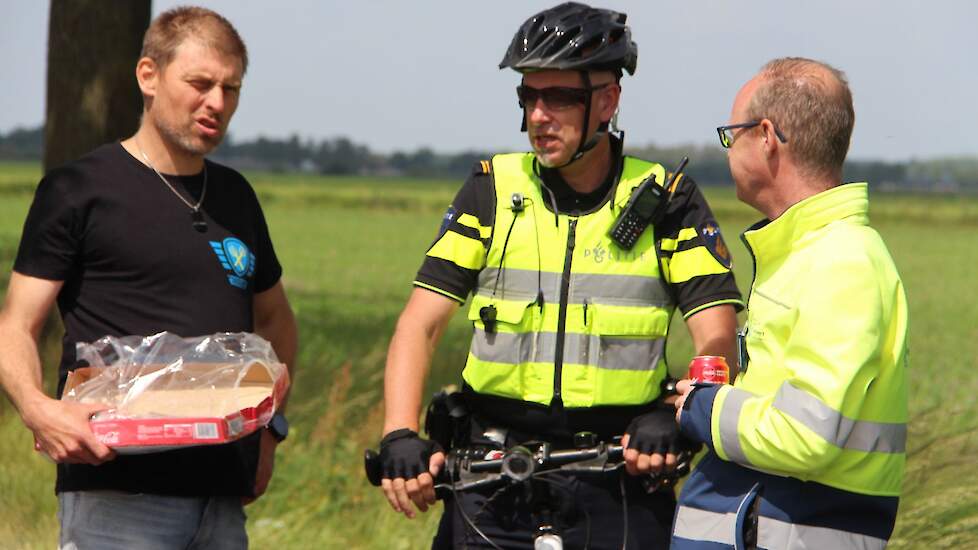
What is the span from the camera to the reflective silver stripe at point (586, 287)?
4074 millimetres

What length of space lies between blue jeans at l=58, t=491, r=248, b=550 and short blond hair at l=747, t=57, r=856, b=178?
6.64ft

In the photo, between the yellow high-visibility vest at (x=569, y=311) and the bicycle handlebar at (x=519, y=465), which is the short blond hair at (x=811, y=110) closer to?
the yellow high-visibility vest at (x=569, y=311)

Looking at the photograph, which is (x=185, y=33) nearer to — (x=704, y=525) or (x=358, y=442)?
(x=704, y=525)

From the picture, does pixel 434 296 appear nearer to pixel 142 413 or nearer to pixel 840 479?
pixel 142 413

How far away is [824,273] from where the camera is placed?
10.8ft

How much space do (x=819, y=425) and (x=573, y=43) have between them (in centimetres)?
139

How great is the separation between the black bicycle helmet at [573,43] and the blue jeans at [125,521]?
1.61 metres

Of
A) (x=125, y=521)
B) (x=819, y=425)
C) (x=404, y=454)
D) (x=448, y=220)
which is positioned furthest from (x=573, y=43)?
(x=125, y=521)

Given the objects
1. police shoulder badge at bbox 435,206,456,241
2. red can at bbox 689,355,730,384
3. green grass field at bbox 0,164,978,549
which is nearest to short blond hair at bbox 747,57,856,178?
red can at bbox 689,355,730,384

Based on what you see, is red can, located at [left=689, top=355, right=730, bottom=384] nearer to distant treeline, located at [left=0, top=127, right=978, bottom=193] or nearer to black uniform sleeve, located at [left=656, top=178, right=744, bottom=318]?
black uniform sleeve, located at [left=656, top=178, right=744, bottom=318]

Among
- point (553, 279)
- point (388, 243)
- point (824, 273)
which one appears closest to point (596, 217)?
point (553, 279)

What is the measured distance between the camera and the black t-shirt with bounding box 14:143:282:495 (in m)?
4.20

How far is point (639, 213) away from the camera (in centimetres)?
407

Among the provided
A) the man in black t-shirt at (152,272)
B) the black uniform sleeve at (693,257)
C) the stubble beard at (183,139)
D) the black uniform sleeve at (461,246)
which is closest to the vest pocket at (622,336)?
the black uniform sleeve at (693,257)
